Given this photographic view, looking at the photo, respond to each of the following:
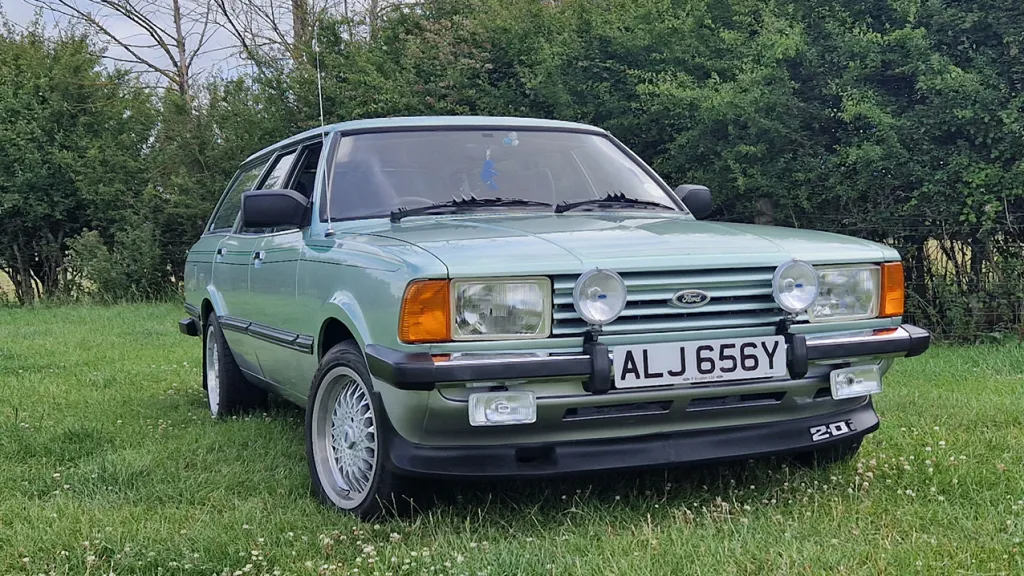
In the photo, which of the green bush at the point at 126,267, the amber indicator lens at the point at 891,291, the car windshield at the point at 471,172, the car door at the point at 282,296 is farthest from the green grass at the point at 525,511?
the green bush at the point at 126,267

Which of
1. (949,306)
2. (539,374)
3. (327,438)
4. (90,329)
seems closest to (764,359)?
(539,374)

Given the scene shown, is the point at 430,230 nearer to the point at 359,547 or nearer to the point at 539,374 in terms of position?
the point at 539,374

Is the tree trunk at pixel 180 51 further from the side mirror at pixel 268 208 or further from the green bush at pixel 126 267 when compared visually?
the side mirror at pixel 268 208

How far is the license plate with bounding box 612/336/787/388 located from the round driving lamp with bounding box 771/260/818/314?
12cm

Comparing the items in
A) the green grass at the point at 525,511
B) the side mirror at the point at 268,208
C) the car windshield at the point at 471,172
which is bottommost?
the green grass at the point at 525,511

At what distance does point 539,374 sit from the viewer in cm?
282

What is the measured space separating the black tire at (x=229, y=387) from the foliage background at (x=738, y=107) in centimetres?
460

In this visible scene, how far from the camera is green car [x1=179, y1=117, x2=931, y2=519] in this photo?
2.87 meters

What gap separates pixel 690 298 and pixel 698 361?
0.20 meters

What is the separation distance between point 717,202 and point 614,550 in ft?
20.7

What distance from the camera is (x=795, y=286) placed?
312cm

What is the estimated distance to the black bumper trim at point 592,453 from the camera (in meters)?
2.97

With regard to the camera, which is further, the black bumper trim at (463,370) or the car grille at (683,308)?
the car grille at (683,308)

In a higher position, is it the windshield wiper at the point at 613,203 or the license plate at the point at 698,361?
the windshield wiper at the point at 613,203
